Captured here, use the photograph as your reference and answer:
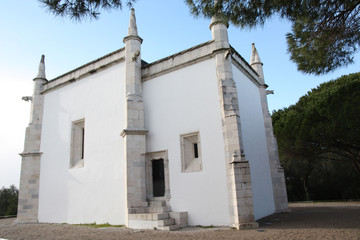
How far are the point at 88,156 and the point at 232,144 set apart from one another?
6.70 m

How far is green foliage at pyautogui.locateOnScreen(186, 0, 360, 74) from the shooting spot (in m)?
6.81

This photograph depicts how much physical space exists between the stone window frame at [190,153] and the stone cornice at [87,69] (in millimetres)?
4850

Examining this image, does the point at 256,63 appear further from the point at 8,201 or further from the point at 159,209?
the point at 8,201

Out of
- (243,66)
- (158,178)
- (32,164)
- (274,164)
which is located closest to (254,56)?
(243,66)

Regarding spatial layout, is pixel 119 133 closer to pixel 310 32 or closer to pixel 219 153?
pixel 219 153

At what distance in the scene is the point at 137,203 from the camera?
33.4 feet

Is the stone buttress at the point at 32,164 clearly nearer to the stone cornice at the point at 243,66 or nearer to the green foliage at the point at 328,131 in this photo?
the stone cornice at the point at 243,66

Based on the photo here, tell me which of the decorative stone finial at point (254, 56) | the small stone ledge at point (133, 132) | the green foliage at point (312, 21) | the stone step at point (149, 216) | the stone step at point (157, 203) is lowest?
the stone step at point (149, 216)

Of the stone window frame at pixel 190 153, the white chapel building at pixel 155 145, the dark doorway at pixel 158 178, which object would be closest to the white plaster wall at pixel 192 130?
the white chapel building at pixel 155 145

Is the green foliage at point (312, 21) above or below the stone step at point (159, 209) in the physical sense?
above

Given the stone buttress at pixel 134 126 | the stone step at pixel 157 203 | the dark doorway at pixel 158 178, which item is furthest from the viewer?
the dark doorway at pixel 158 178

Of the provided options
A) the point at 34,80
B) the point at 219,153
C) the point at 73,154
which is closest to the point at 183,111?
the point at 219,153

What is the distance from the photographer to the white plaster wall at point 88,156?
1131 centimetres

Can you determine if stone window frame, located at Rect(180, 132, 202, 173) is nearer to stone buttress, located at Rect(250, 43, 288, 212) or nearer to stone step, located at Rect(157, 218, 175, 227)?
stone step, located at Rect(157, 218, 175, 227)
